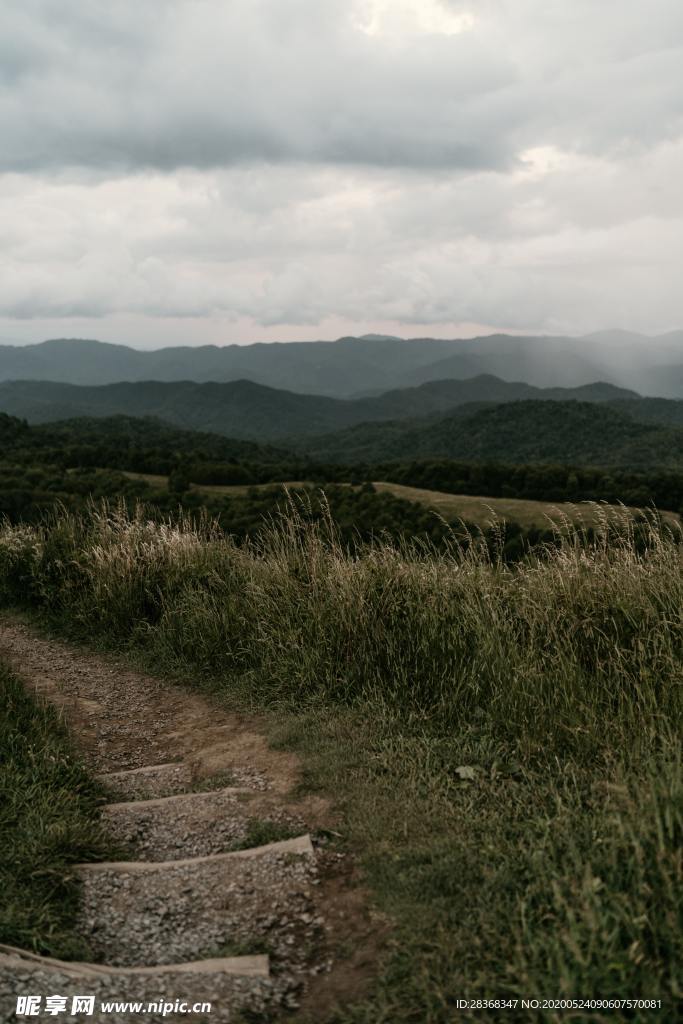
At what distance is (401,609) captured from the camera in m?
6.66

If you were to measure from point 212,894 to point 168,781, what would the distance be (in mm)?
1529

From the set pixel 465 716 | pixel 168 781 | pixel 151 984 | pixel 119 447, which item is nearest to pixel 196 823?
pixel 168 781

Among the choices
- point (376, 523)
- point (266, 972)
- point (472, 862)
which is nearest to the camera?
point (266, 972)

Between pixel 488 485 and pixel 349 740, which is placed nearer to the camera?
pixel 349 740

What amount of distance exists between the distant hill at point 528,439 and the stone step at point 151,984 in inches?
4890

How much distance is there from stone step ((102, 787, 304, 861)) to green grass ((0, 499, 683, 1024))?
386 millimetres

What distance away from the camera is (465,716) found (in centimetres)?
546

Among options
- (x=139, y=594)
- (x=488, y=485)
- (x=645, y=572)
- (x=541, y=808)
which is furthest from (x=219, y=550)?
(x=488, y=485)

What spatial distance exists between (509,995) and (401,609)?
13.0ft

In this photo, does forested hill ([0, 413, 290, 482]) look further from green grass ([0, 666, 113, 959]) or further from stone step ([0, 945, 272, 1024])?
stone step ([0, 945, 272, 1024])

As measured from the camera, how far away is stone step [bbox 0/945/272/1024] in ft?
9.39

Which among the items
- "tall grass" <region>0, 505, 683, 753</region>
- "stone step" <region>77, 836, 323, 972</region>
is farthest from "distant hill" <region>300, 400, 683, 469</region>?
"stone step" <region>77, 836, 323, 972</region>

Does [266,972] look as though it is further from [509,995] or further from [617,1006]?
[617,1006]

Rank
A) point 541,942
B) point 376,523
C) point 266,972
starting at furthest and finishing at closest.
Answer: point 376,523 → point 266,972 → point 541,942
